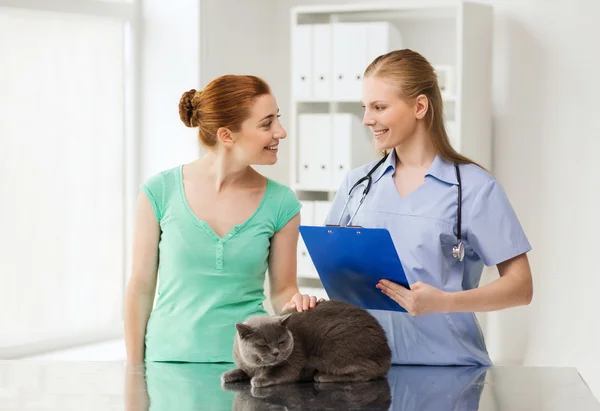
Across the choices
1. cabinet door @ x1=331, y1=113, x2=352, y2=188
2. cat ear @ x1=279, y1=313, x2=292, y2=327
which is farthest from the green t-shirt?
cabinet door @ x1=331, y1=113, x2=352, y2=188

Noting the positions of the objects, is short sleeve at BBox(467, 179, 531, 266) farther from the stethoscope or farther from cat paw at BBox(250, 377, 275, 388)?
cat paw at BBox(250, 377, 275, 388)

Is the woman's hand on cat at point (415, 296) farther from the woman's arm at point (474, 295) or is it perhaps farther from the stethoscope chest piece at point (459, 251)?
the stethoscope chest piece at point (459, 251)

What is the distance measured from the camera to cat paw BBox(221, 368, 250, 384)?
176cm

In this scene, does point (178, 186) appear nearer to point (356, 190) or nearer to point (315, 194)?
point (356, 190)

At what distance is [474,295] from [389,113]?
1.55 ft

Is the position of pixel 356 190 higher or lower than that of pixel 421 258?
higher

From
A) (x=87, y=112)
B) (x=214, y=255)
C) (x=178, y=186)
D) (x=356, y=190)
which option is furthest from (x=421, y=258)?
(x=87, y=112)

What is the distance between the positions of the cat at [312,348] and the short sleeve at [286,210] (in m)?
0.53

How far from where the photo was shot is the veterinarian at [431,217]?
199 cm

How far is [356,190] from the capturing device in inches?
86.4

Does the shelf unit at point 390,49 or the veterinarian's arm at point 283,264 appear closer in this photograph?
the veterinarian's arm at point 283,264

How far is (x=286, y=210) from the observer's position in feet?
7.63

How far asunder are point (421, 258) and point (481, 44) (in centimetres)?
221

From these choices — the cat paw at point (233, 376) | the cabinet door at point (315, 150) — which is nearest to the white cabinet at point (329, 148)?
the cabinet door at point (315, 150)
